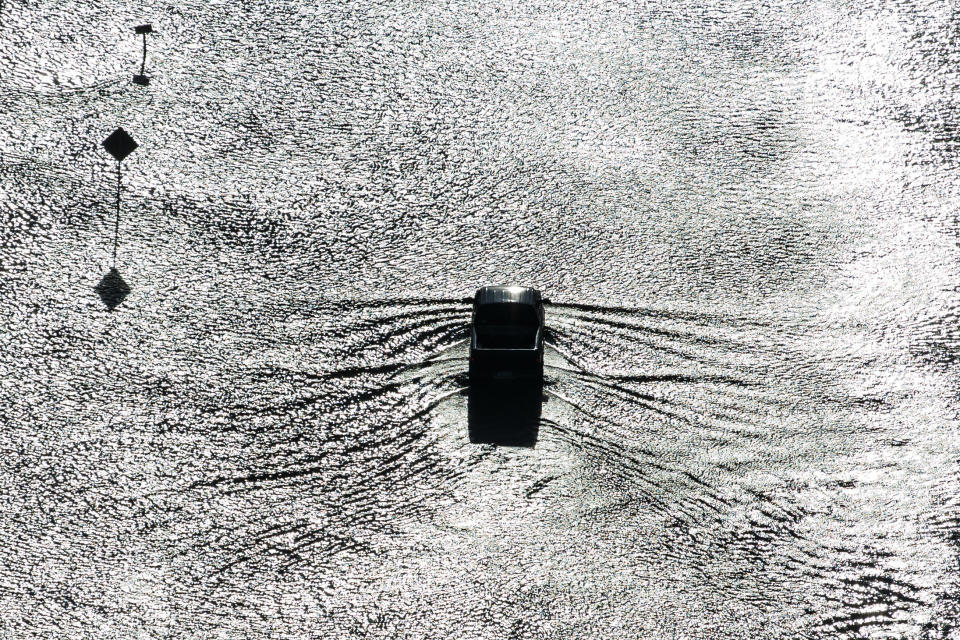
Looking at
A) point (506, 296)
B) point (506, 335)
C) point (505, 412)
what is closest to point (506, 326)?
point (506, 335)

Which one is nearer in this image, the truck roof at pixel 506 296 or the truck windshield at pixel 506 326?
the truck windshield at pixel 506 326

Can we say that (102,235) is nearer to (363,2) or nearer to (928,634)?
(363,2)

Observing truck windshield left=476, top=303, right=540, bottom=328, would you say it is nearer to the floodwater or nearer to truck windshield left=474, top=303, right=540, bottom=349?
truck windshield left=474, top=303, right=540, bottom=349

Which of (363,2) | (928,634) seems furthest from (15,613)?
(363,2)

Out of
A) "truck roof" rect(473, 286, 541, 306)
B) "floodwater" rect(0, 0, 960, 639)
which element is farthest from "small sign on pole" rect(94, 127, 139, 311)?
"truck roof" rect(473, 286, 541, 306)

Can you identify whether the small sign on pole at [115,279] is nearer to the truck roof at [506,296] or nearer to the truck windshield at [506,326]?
the truck roof at [506,296]

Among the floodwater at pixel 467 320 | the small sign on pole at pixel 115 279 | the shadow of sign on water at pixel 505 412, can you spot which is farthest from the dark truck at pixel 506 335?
the small sign on pole at pixel 115 279
